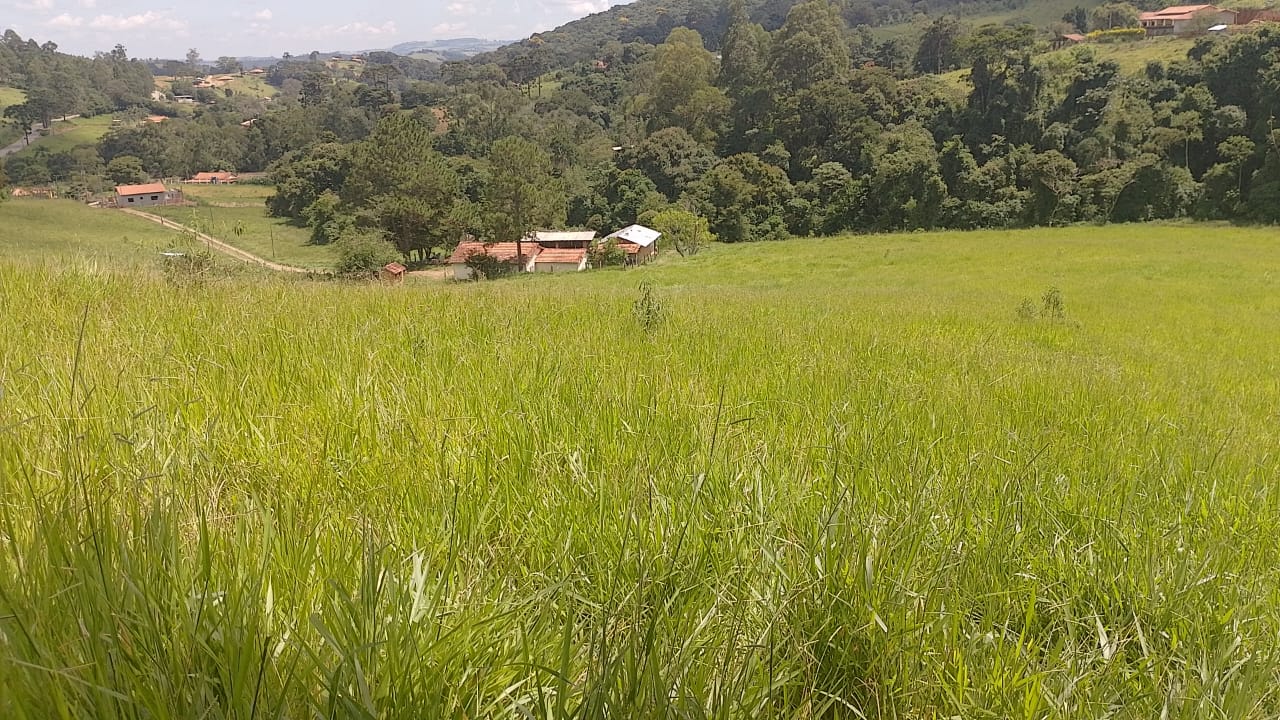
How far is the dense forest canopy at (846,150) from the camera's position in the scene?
4144 centimetres

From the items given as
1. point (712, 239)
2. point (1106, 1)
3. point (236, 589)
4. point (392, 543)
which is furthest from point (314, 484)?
point (1106, 1)

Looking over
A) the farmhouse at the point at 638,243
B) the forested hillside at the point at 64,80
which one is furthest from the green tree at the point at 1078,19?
the forested hillside at the point at 64,80

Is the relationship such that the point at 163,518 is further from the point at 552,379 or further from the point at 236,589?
the point at 552,379

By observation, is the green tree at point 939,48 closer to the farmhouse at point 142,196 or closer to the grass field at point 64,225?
the grass field at point 64,225

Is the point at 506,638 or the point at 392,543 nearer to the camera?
the point at 506,638

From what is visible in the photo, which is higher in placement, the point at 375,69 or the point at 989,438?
the point at 375,69

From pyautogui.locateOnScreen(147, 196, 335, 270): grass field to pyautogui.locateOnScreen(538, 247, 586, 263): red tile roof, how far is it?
577 inches

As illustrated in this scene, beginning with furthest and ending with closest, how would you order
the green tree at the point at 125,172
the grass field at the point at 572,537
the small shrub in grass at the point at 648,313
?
the green tree at the point at 125,172
the small shrub in grass at the point at 648,313
the grass field at the point at 572,537

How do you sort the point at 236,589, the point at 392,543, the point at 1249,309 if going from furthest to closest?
the point at 1249,309
the point at 392,543
the point at 236,589

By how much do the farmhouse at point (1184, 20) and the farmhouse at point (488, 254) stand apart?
6604 centimetres

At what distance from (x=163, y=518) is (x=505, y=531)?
0.72 metres

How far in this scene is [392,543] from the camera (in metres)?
1.44

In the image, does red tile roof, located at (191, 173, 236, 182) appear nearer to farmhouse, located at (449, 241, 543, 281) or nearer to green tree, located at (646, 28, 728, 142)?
green tree, located at (646, 28, 728, 142)

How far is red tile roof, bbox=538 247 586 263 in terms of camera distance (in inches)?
1790
